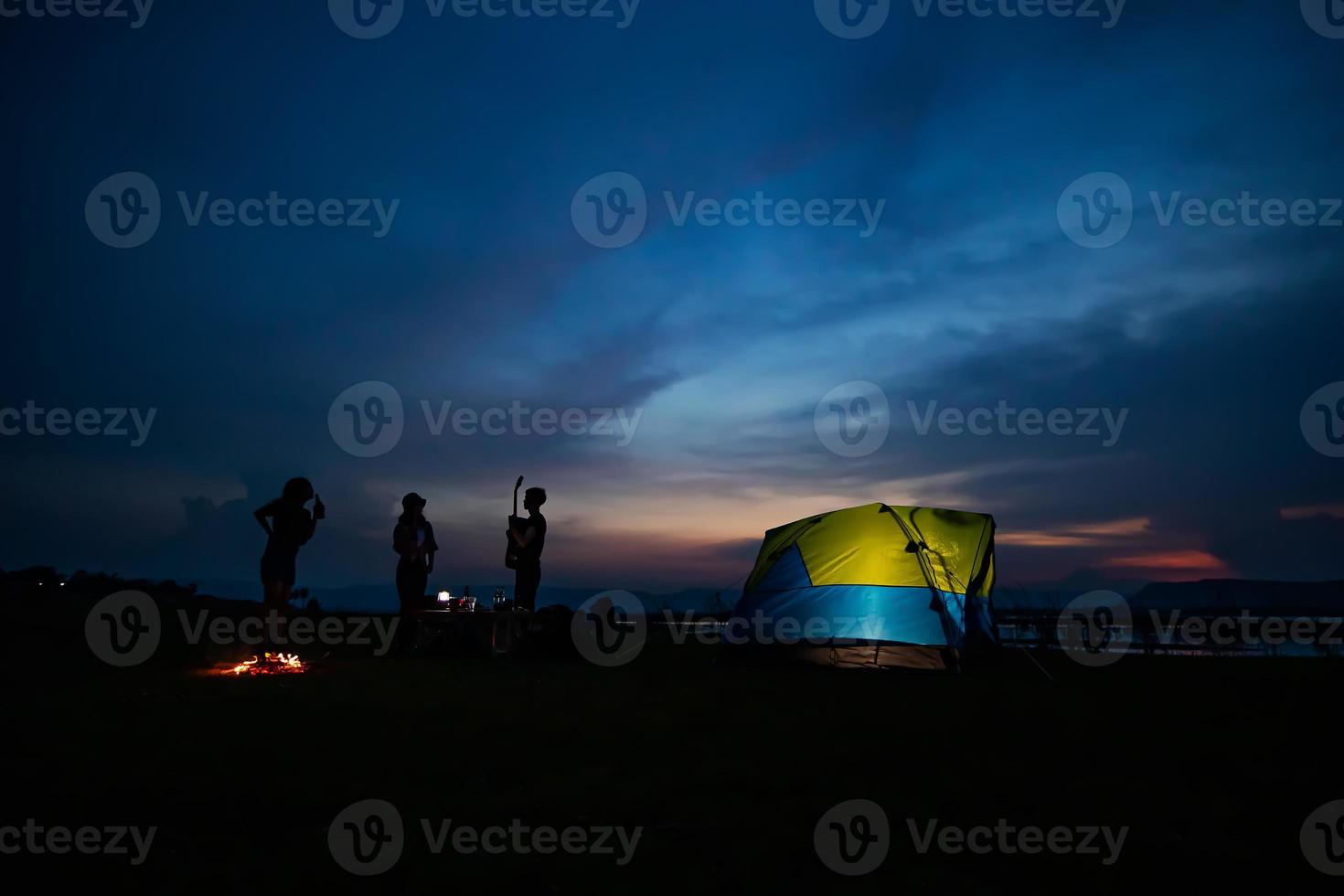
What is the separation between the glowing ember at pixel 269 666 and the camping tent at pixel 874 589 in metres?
5.84

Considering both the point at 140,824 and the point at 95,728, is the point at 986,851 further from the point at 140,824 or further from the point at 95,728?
the point at 95,728

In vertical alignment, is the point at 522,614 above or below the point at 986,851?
above

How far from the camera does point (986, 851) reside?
146 inches

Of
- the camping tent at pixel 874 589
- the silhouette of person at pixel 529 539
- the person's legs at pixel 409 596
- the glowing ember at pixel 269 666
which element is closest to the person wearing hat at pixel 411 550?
the person's legs at pixel 409 596

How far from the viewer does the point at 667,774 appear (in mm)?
4910

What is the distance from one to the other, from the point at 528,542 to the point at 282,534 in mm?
3620

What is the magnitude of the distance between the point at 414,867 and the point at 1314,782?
4.95 metres

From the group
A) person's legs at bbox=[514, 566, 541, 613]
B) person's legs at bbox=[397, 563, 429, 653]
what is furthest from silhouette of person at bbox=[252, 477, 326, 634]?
person's legs at bbox=[514, 566, 541, 613]

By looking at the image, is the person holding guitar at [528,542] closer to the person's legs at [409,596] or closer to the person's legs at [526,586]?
the person's legs at [526,586]

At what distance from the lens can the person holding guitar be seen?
13008 mm

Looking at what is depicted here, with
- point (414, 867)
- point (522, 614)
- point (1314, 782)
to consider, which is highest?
point (522, 614)

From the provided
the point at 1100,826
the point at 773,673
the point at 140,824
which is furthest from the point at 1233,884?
the point at 773,673

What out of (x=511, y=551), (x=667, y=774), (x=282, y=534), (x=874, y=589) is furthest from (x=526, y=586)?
(x=667, y=774)

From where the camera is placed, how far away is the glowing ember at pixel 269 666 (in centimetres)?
977
